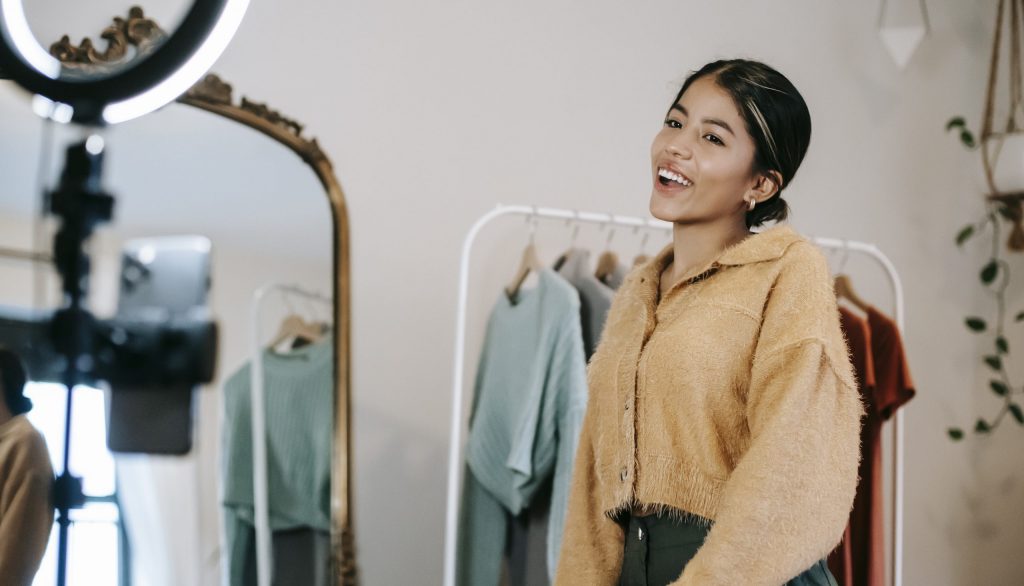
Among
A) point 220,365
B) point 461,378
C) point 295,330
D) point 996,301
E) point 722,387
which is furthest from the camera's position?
point 996,301

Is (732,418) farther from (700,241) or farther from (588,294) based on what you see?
(588,294)

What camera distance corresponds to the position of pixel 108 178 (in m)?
1.83

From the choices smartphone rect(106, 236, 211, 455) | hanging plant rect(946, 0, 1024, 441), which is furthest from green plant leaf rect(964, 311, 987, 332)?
smartphone rect(106, 236, 211, 455)

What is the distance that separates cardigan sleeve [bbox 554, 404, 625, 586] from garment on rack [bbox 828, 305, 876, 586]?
0.85 metres

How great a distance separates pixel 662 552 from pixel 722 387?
20 centimetres

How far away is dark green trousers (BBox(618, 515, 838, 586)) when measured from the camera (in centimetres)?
121

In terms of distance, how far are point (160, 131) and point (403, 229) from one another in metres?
0.57

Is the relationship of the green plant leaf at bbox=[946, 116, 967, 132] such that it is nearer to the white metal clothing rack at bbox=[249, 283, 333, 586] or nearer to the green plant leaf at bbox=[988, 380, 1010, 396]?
the green plant leaf at bbox=[988, 380, 1010, 396]

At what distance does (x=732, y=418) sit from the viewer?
4.05ft

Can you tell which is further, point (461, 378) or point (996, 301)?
point (996, 301)

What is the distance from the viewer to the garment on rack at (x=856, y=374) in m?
2.10

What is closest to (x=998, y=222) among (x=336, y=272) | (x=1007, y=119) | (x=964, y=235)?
(x=964, y=235)

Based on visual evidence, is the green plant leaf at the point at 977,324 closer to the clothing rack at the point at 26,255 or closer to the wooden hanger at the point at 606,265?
the wooden hanger at the point at 606,265

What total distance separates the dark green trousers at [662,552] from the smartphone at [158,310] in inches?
32.8
